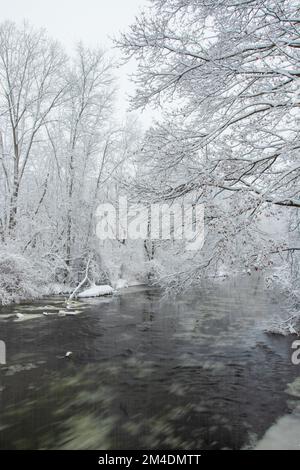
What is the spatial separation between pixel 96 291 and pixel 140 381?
12263 mm

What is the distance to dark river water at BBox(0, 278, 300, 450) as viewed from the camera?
5328mm

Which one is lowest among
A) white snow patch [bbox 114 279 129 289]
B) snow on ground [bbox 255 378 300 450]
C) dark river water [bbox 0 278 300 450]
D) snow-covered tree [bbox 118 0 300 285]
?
snow on ground [bbox 255 378 300 450]

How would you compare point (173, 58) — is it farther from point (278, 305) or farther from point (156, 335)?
point (278, 305)

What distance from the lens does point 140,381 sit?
734 centimetres

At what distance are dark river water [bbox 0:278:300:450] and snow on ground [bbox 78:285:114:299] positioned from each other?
5.01 m

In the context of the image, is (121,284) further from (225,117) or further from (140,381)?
(225,117)

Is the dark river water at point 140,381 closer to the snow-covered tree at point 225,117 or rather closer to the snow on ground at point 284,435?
the snow on ground at point 284,435

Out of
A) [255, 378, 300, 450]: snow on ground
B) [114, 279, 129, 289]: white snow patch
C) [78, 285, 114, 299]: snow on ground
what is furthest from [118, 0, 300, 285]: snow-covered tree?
[114, 279, 129, 289]: white snow patch

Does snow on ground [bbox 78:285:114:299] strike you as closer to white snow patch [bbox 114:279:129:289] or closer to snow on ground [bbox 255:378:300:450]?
white snow patch [bbox 114:279:129:289]

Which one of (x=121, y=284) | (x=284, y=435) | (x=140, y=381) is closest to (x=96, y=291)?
(x=121, y=284)

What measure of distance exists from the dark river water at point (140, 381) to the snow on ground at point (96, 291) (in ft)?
16.4

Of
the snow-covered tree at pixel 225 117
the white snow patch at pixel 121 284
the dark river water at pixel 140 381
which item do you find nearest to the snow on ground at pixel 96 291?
the white snow patch at pixel 121 284

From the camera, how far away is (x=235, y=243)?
555 centimetres

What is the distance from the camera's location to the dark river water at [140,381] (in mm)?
5328
